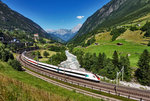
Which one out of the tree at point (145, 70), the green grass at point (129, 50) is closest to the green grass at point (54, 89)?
the tree at point (145, 70)

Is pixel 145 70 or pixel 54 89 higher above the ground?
pixel 54 89

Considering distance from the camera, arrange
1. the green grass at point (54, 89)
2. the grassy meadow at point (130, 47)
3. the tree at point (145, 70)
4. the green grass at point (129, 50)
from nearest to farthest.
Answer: the green grass at point (54, 89), the tree at point (145, 70), the green grass at point (129, 50), the grassy meadow at point (130, 47)

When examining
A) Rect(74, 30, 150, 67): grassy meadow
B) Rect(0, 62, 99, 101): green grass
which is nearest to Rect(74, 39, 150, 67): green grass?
Rect(74, 30, 150, 67): grassy meadow

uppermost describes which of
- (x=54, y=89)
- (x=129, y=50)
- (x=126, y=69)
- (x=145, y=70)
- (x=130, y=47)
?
(x=130, y=47)

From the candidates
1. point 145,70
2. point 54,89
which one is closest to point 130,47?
point 145,70

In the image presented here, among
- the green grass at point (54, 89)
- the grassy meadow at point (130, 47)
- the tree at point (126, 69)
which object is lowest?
the tree at point (126, 69)

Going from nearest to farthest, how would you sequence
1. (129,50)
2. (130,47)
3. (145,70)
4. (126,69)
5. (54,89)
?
(54,89) < (145,70) < (126,69) < (129,50) < (130,47)

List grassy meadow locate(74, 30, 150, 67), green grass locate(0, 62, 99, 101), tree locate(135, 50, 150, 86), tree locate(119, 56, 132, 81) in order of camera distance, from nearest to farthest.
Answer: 1. green grass locate(0, 62, 99, 101)
2. tree locate(135, 50, 150, 86)
3. tree locate(119, 56, 132, 81)
4. grassy meadow locate(74, 30, 150, 67)

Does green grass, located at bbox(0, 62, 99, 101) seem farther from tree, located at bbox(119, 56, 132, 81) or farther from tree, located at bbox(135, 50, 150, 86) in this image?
tree, located at bbox(135, 50, 150, 86)

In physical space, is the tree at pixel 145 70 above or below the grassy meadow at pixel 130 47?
below

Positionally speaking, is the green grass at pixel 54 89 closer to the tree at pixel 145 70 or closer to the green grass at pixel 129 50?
the tree at pixel 145 70

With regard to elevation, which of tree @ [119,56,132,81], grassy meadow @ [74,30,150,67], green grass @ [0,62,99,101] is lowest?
tree @ [119,56,132,81]

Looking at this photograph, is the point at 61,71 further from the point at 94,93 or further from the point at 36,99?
the point at 36,99

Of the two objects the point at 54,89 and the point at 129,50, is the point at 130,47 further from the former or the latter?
the point at 54,89
